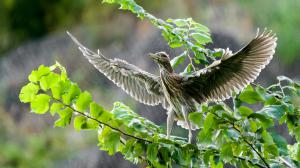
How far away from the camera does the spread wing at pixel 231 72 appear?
131 cm

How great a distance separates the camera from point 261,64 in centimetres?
135

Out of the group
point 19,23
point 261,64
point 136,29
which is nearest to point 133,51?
point 136,29

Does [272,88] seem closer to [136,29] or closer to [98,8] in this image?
[136,29]

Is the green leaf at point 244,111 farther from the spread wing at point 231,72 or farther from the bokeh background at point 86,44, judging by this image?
the bokeh background at point 86,44

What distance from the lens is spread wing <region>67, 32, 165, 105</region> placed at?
158 cm

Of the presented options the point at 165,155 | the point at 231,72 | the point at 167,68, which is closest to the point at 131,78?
the point at 167,68

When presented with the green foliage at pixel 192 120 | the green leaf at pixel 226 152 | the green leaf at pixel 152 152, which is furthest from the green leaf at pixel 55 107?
the green leaf at pixel 226 152

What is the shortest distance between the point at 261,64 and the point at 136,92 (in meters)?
0.42

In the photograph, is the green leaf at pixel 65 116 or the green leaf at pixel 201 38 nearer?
the green leaf at pixel 65 116

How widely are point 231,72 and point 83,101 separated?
0.41 meters

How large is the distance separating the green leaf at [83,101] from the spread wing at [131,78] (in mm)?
455

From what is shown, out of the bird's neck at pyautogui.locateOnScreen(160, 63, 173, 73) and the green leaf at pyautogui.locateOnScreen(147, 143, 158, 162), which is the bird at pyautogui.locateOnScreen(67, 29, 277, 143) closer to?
the bird's neck at pyautogui.locateOnScreen(160, 63, 173, 73)

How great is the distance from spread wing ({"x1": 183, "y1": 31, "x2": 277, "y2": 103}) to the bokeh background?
2.42 meters

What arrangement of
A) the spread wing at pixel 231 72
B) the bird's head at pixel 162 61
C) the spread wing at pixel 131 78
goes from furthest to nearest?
the spread wing at pixel 131 78 → the bird's head at pixel 162 61 → the spread wing at pixel 231 72
